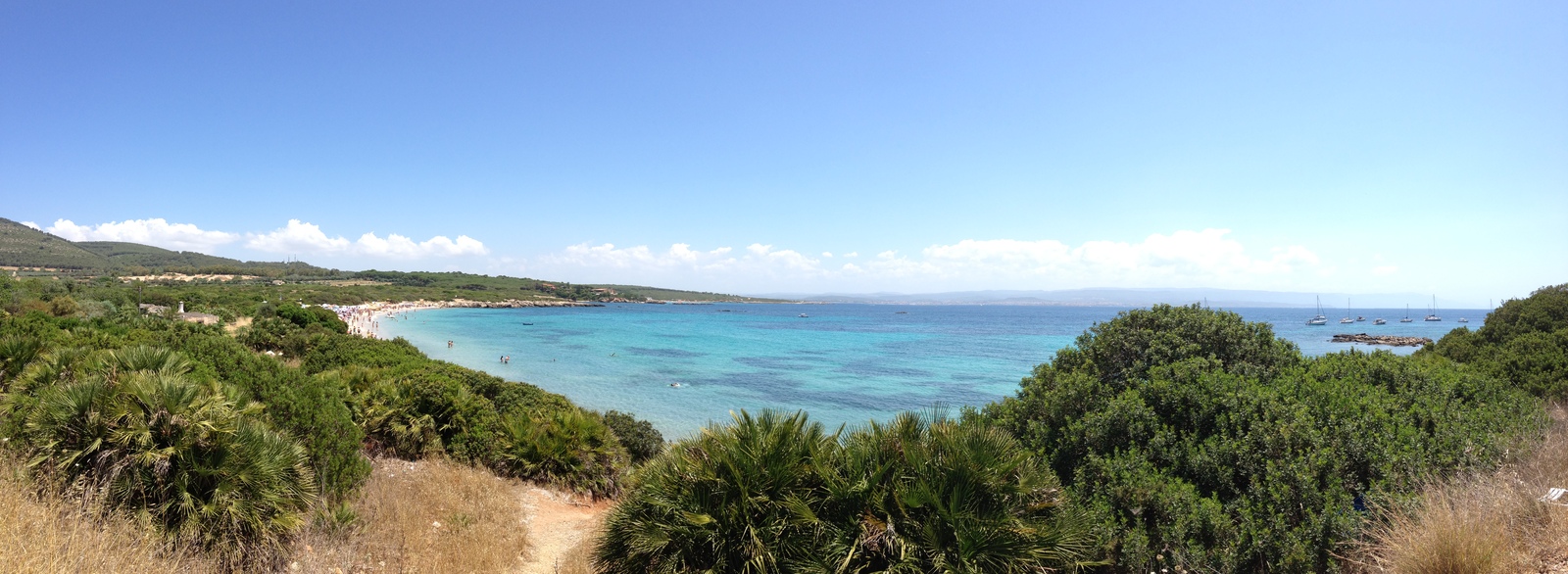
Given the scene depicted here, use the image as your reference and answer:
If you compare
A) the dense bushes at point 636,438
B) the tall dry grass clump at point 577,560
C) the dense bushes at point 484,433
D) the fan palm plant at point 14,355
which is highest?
the fan palm plant at point 14,355

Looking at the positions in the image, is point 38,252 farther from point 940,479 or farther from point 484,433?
point 940,479

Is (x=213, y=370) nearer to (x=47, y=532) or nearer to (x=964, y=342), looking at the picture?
(x=47, y=532)

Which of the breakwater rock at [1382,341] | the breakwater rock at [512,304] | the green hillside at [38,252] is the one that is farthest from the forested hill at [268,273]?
the breakwater rock at [1382,341]

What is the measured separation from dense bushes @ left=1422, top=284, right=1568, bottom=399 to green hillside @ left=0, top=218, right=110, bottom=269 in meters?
155

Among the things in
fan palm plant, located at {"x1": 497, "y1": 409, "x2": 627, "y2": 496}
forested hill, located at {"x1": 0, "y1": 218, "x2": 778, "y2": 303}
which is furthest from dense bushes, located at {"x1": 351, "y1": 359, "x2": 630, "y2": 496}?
forested hill, located at {"x1": 0, "y1": 218, "x2": 778, "y2": 303}

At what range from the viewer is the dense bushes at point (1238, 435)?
5.46m

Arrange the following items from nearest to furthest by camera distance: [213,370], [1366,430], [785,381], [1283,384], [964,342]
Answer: [1366,430] → [1283,384] → [213,370] → [785,381] → [964,342]

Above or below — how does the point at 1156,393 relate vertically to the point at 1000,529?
above

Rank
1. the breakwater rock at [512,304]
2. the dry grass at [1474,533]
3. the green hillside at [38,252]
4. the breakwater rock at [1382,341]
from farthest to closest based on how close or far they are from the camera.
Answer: the breakwater rock at [512,304]
the green hillside at [38,252]
the breakwater rock at [1382,341]
the dry grass at [1474,533]

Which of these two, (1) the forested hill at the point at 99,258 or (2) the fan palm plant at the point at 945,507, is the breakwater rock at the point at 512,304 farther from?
(2) the fan palm plant at the point at 945,507

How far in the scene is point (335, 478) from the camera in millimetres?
7660

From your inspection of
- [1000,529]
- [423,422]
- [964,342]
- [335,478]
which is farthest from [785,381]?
[964,342]

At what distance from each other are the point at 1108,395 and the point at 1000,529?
11.7 ft

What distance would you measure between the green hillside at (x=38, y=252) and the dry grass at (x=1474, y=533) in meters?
151
